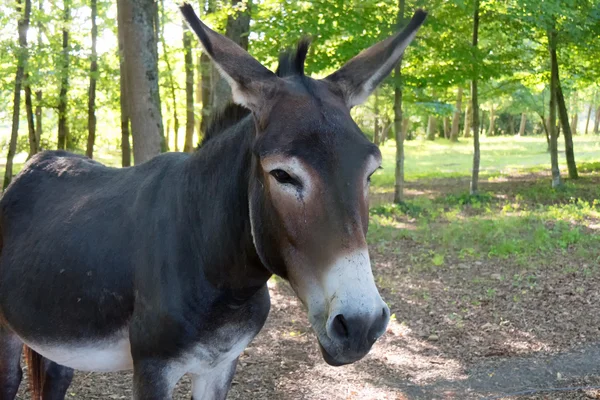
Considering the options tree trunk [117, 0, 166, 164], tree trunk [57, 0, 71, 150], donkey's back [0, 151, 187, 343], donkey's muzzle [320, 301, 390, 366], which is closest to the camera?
donkey's muzzle [320, 301, 390, 366]

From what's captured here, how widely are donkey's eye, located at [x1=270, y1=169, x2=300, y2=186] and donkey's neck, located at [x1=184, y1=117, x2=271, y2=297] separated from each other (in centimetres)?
38

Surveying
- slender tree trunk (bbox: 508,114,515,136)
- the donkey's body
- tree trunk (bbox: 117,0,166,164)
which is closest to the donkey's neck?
the donkey's body

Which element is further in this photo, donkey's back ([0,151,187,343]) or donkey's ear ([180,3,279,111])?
donkey's back ([0,151,187,343])

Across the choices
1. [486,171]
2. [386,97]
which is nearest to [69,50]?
[386,97]

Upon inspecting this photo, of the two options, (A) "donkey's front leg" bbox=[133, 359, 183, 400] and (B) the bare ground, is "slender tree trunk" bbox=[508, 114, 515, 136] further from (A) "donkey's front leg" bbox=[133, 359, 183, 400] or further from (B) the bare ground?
(A) "donkey's front leg" bbox=[133, 359, 183, 400]

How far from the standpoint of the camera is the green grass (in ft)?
71.9

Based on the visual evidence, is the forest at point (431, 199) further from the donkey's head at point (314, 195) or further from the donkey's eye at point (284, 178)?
the donkey's eye at point (284, 178)

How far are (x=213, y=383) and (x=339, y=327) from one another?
1471mm

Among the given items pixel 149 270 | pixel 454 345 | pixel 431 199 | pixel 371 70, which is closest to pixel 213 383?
pixel 149 270

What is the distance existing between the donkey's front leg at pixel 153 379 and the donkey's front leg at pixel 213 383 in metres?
0.44

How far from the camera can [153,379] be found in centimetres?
263

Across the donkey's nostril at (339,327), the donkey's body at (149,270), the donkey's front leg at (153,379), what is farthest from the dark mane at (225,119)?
the donkey's nostril at (339,327)

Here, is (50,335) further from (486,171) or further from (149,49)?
(486,171)

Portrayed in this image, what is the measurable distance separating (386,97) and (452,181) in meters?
6.23
